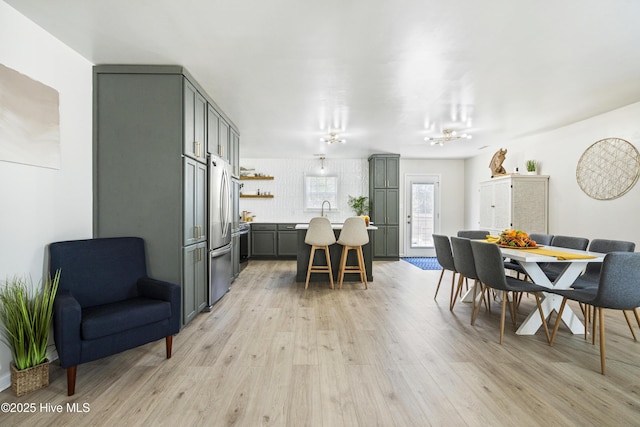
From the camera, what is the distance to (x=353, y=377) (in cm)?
219

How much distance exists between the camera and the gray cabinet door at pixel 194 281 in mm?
3053

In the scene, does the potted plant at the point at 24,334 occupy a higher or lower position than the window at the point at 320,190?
lower

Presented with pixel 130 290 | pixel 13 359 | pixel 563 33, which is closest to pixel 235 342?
pixel 130 290

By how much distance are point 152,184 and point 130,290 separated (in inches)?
39.0

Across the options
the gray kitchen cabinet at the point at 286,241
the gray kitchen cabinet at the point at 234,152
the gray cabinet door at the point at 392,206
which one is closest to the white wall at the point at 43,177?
the gray kitchen cabinet at the point at 234,152

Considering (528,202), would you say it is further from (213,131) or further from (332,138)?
(213,131)

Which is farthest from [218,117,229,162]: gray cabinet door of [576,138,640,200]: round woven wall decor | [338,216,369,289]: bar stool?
[576,138,640,200]: round woven wall decor

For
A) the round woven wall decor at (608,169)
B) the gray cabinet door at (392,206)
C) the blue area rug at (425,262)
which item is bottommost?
the blue area rug at (425,262)

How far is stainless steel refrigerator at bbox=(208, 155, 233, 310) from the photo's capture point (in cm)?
366

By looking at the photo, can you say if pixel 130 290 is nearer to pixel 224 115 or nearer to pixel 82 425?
pixel 82 425

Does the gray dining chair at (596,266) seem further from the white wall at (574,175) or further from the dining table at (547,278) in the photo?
the white wall at (574,175)

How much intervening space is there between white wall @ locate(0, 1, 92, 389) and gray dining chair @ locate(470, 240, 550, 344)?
12.2 ft

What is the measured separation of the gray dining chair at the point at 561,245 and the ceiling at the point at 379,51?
174 centimetres

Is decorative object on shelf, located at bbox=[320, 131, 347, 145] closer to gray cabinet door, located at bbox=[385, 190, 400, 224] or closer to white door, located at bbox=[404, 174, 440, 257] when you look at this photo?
gray cabinet door, located at bbox=[385, 190, 400, 224]
